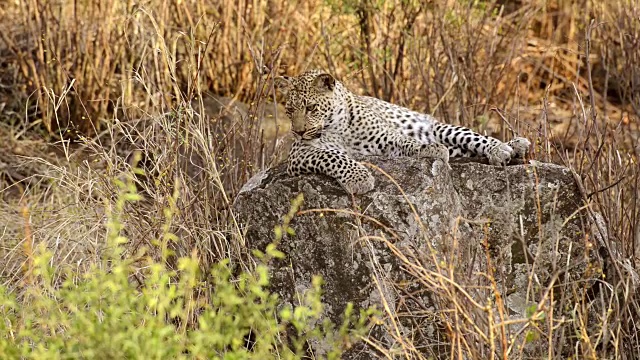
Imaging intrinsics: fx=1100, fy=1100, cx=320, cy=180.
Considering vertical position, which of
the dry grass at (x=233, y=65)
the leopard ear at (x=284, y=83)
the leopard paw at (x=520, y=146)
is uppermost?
the leopard paw at (x=520, y=146)

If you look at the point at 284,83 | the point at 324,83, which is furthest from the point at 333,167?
the point at 284,83

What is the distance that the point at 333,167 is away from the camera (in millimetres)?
5398

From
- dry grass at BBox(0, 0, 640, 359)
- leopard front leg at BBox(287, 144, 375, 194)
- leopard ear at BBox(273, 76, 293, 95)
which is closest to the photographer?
leopard front leg at BBox(287, 144, 375, 194)

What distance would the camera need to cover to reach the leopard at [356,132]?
5.56 m

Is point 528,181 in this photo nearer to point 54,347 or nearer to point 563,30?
point 54,347

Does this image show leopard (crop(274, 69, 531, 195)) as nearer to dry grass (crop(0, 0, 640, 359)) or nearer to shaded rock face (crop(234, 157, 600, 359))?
shaded rock face (crop(234, 157, 600, 359))

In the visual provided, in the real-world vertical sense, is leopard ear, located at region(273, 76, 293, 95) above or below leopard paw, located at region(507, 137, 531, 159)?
below

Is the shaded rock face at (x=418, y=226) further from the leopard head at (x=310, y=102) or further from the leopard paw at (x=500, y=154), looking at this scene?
the leopard head at (x=310, y=102)

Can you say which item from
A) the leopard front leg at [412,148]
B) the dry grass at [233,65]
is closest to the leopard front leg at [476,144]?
the leopard front leg at [412,148]

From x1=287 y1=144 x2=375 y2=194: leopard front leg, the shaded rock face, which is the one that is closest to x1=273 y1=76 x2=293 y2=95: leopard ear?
x1=287 y1=144 x2=375 y2=194: leopard front leg

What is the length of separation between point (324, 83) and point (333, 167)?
735 mm

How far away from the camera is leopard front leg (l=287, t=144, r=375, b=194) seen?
5254 millimetres

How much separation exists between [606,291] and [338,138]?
1.66 metres

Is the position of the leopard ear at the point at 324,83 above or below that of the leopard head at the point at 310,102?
above
